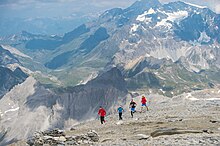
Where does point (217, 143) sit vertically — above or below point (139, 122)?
below

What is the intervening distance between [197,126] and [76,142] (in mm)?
10640

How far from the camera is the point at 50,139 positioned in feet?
89.6

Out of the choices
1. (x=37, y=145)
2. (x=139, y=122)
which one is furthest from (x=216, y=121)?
(x=37, y=145)

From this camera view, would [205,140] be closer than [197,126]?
Yes

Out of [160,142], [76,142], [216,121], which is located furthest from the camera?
[216,121]

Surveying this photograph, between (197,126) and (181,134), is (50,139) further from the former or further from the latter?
(197,126)

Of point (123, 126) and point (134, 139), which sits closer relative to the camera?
point (134, 139)

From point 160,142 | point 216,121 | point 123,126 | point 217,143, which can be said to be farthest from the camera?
point 123,126

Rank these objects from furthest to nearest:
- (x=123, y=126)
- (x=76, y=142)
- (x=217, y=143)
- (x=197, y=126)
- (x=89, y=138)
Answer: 1. (x=123, y=126)
2. (x=197, y=126)
3. (x=89, y=138)
4. (x=76, y=142)
5. (x=217, y=143)

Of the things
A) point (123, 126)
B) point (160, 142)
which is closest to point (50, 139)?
point (160, 142)

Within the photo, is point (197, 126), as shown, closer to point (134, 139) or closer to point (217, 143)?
point (134, 139)

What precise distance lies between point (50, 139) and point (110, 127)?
47.2 feet

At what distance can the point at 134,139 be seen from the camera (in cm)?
2736

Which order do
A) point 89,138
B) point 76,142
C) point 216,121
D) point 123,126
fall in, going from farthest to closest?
point 123,126
point 216,121
point 89,138
point 76,142
